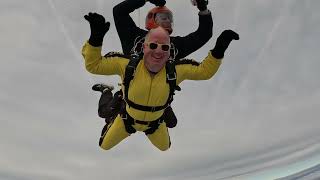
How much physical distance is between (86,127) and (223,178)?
146 centimetres

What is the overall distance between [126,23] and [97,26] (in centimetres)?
64

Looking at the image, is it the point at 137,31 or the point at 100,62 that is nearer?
the point at 100,62

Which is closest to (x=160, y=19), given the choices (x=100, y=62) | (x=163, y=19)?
(x=163, y=19)

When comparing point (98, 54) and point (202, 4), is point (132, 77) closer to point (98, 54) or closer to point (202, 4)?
point (98, 54)

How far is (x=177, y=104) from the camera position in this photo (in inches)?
255

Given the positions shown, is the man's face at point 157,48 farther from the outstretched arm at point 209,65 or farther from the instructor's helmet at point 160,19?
the outstretched arm at point 209,65

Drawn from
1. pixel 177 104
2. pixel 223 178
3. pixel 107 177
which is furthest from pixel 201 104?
pixel 107 177

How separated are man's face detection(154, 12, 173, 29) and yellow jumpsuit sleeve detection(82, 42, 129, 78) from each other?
0.33 m

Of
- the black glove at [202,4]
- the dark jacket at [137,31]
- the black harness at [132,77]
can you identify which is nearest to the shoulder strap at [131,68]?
the black harness at [132,77]

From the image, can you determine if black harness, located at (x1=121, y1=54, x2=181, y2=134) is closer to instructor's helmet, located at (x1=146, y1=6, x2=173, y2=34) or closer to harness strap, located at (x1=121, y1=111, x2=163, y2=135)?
harness strap, located at (x1=121, y1=111, x2=163, y2=135)

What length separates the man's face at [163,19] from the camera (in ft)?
14.0

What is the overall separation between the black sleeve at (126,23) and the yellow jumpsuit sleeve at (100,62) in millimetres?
300

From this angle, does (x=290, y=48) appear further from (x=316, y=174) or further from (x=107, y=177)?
(x=107, y=177)

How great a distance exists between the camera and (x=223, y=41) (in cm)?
419
